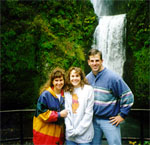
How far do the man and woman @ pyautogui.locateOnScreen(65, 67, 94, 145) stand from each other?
0.45 ft

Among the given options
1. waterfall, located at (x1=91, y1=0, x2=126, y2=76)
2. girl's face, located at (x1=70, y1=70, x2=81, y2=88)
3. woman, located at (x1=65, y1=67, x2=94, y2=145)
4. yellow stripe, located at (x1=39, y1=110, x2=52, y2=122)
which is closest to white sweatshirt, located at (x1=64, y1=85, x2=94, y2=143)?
woman, located at (x1=65, y1=67, x2=94, y2=145)

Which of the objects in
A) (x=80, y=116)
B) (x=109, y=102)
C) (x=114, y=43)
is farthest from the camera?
(x=114, y=43)

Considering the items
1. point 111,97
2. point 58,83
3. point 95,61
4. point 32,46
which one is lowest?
point 111,97

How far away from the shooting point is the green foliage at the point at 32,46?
7.48m

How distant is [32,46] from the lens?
25.8 feet

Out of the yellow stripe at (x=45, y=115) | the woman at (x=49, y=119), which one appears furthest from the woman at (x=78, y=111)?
the yellow stripe at (x=45, y=115)

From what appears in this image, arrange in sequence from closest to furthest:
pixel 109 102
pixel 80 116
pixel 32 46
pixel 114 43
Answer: pixel 80 116, pixel 109 102, pixel 32 46, pixel 114 43

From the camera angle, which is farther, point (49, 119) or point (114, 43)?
point (114, 43)

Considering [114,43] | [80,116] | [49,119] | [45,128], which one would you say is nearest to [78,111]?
[80,116]

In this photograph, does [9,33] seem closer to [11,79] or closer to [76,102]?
[11,79]

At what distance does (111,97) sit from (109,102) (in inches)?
2.8

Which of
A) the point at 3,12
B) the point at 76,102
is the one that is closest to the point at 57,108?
the point at 76,102

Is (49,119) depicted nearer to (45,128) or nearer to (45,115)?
(45,115)

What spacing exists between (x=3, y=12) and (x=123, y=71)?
6228 mm
